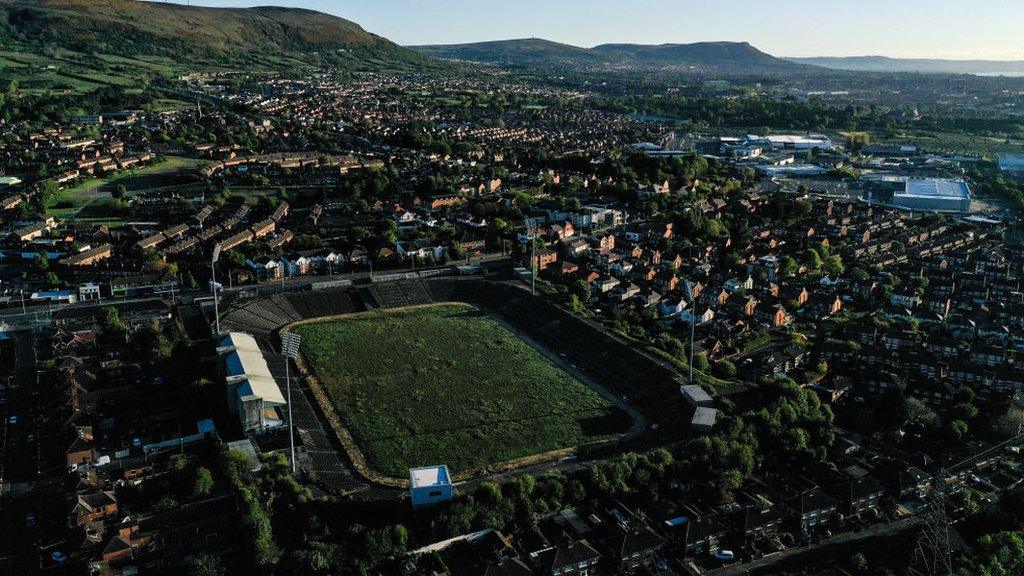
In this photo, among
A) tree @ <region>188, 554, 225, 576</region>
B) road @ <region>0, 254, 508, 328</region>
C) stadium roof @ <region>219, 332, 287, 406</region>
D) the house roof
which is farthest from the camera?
road @ <region>0, 254, 508, 328</region>

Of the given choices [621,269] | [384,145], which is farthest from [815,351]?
[384,145]

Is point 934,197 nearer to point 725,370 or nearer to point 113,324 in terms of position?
point 725,370

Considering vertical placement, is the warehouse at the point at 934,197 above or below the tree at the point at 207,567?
above

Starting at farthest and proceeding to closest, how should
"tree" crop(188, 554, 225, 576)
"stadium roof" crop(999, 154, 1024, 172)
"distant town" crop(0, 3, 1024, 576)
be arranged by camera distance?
"stadium roof" crop(999, 154, 1024, 172)
"distant town" crop(0, 3, 1024, 576)
"tree" crop(188, 554, 225, 576)

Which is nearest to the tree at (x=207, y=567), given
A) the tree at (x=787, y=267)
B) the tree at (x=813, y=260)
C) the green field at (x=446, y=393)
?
the green field at (x=446, y=393)

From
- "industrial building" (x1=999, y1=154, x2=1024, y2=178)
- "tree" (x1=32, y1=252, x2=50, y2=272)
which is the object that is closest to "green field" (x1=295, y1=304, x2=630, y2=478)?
"tree" (x1=32, y1=252, x2=50, y2=272)

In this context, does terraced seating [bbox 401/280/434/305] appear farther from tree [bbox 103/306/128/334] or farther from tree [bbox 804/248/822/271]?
tree [bbox 804/248/822/271]

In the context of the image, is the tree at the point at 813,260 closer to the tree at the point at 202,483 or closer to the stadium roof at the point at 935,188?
the stadium roof at the point at 935,188
